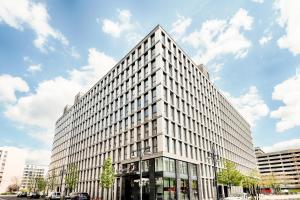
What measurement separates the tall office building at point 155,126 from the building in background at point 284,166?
319 ft

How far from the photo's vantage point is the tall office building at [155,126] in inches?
1490

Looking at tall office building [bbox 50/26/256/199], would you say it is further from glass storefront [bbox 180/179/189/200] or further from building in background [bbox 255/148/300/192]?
building in background [bbox 255/148/300/192]

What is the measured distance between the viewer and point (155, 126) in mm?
38844

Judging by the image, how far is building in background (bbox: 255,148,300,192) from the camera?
141625 millimetres

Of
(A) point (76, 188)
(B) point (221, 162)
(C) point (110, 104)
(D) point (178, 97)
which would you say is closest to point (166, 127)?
(D) point (178, 97)

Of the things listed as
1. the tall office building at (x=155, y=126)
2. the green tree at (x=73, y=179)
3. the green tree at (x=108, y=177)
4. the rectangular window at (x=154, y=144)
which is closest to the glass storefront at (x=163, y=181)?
the tall office building at (x=155, y=126)

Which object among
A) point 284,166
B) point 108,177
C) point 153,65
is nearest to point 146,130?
point 108,177

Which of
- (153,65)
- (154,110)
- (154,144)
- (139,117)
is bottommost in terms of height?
(154,144)

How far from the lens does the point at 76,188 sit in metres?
62.8

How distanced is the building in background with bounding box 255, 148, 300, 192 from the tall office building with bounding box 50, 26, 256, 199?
319ft

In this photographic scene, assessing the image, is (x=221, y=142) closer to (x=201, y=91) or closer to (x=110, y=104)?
(x=201, y=91)

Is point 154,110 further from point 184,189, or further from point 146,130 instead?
point 184,189

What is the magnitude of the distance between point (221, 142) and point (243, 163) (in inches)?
912

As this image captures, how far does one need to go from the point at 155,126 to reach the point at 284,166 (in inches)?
5659
